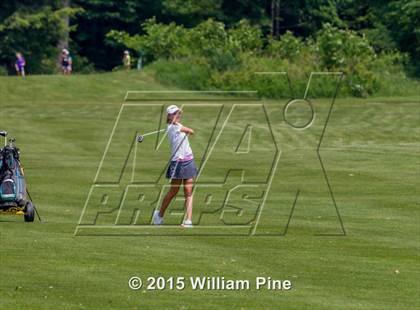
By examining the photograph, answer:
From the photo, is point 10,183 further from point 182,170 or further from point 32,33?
point 32,33

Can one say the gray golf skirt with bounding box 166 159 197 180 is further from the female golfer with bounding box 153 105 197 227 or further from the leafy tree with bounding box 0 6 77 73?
the leafy tree with bounding box 0 6 77 73

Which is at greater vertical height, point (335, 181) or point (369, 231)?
point (369, 231)

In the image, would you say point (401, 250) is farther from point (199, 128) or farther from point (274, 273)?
point (199, 128)

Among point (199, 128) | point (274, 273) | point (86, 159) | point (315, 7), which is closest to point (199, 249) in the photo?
point (274, 273)

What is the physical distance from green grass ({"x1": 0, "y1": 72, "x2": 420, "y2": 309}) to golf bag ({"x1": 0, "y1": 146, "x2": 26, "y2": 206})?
1.51 ft

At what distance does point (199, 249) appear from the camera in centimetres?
1881

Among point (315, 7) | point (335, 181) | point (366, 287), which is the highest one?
point (366, 287)

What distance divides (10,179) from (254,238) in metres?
3.80

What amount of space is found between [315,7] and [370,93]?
30698 millimetres

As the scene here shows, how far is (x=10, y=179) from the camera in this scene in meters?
20.8

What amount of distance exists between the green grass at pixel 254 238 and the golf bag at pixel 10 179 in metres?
0.46

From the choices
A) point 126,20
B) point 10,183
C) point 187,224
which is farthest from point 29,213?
point 126,20

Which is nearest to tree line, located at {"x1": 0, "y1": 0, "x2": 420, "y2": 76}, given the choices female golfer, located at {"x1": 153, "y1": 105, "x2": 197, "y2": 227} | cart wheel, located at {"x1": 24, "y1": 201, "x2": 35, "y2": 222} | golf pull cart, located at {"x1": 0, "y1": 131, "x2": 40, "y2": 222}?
cart wheel, located at {"x1": 24, "y1": 201, "x2": 35, "y2": 222}

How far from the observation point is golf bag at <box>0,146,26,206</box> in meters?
20.7
